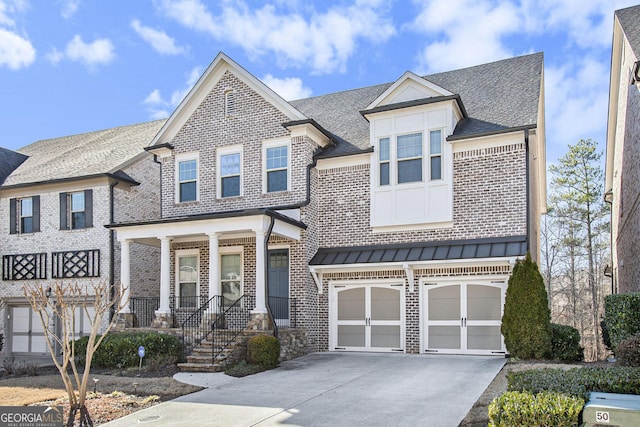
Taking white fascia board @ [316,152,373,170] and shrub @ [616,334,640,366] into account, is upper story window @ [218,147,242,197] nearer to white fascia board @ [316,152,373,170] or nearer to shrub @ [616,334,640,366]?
white fascia board @ [316,152,373,170]

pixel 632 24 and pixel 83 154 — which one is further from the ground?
pixel 632 24

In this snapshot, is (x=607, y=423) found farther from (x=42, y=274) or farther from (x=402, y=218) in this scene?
(x=42, y=274)

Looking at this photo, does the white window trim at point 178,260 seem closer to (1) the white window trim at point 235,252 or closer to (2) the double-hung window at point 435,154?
(1) the white window trim at point 235,252

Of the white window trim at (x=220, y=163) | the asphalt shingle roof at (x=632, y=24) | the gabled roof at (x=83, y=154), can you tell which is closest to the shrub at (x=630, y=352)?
the asphalt shingle roof at (x=632, y=24)

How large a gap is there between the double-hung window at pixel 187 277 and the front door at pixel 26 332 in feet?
23.2

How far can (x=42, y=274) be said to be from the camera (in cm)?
2167

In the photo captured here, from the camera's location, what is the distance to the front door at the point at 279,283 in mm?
17078

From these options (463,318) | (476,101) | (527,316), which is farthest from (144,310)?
(476,101)

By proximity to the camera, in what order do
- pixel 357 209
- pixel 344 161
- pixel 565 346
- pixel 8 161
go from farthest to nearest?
pixel 8 161 < pixel 344 161 < pixel 357 209 < pixel 565 346

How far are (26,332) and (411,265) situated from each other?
608 inches

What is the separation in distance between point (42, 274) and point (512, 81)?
1775 cm

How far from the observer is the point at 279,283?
685 inches

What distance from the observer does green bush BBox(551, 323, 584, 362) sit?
13547 mm

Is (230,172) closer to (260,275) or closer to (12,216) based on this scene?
(260,275)
